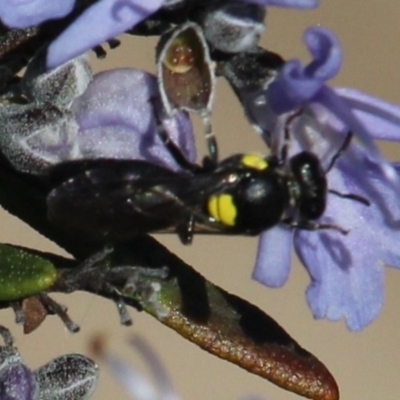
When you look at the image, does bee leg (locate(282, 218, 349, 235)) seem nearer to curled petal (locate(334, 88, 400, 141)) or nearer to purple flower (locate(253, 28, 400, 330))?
purple flower (locate(253, 28, 400, 330))

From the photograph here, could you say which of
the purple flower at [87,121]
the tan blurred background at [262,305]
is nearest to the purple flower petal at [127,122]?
the purple flower at [87,121]

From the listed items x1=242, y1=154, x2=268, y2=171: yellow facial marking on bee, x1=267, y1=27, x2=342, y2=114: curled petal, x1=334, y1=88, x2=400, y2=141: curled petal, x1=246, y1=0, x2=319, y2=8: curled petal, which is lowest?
x1=242, y1=154, x2=268, y2=171: yellow facial marking on bee

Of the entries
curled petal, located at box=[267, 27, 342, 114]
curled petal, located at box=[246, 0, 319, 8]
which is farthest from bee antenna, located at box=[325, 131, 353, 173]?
curled petal, located at box=[246, 0, 319, 8]

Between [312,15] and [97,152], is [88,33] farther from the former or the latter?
[312,15]

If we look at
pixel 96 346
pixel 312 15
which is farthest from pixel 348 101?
pixel 312 15

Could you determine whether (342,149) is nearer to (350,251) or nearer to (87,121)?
(350,251)

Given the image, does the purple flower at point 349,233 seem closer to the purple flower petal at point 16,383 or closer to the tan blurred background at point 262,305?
the purple flower petal at point 16,383
